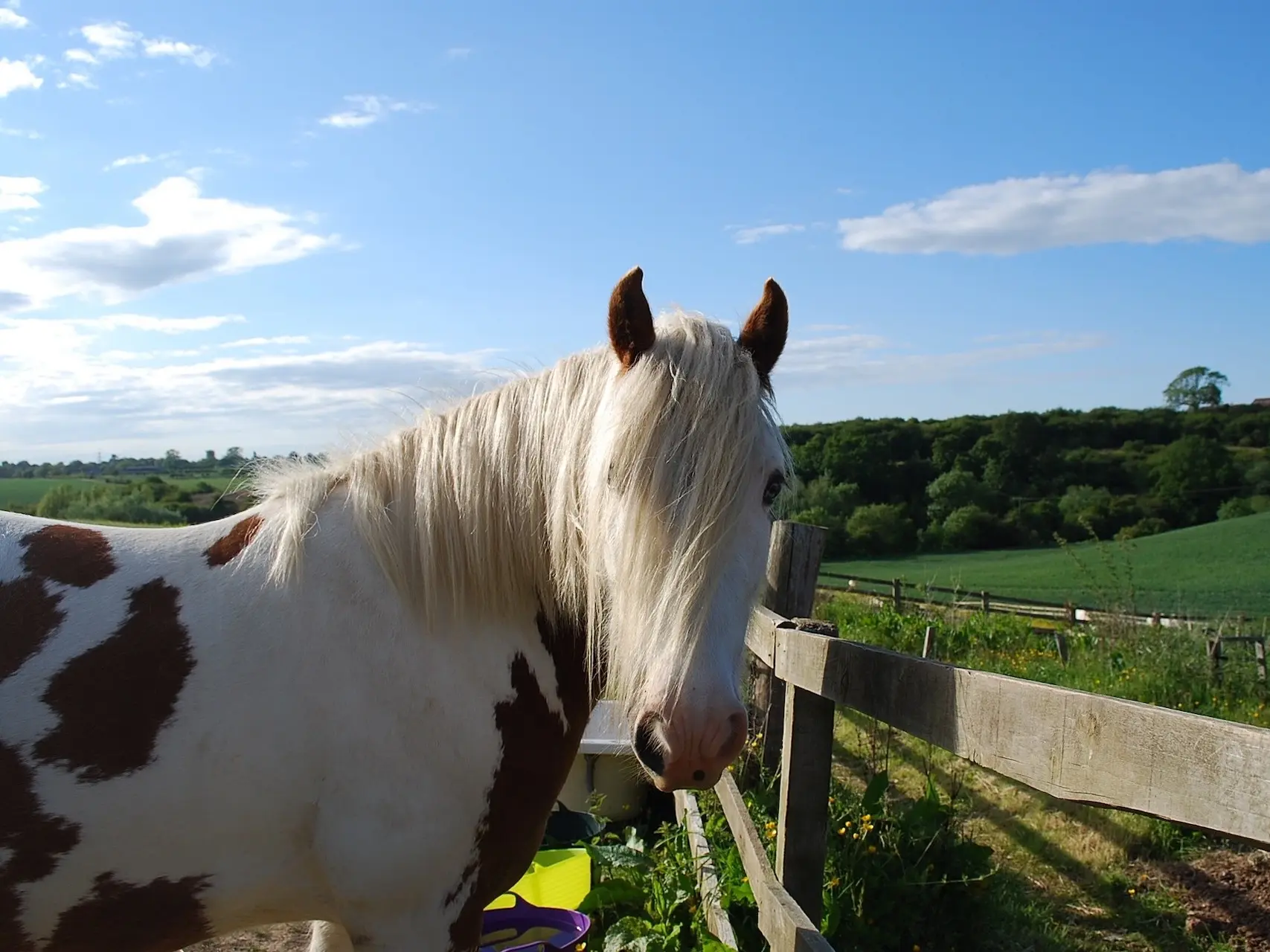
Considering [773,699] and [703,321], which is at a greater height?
[703,321]

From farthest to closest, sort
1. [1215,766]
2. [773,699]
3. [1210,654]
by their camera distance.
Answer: [1210,654] → [773,699] → [1215,766]

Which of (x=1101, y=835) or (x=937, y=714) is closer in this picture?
(x=937, y=714)

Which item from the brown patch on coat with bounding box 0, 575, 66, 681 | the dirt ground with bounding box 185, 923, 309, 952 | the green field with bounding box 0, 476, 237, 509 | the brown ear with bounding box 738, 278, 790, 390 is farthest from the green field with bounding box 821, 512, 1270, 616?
the green field with bounding box 0, 476, 237, 509

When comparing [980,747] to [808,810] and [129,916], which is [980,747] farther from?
[129,916]

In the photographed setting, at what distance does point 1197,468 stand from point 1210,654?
1424 inches

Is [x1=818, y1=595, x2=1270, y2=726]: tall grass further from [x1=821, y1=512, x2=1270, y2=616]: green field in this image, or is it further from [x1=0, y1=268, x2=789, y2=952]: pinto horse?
[x1=0, y1=268, x2=789, y2=952]: pinto horse

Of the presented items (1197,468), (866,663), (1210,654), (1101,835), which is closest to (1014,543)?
(1197,468)

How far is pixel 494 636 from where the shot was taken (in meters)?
2.12

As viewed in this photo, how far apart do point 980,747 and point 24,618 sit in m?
2.15

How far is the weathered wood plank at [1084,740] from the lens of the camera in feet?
3.34

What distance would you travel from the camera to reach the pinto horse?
70.7 inches

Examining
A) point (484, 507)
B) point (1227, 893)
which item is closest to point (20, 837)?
point (484, 507)

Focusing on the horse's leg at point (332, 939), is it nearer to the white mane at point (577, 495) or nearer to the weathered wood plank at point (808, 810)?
the white mane at point (577, 495)

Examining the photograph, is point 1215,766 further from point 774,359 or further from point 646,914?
point 646,914
